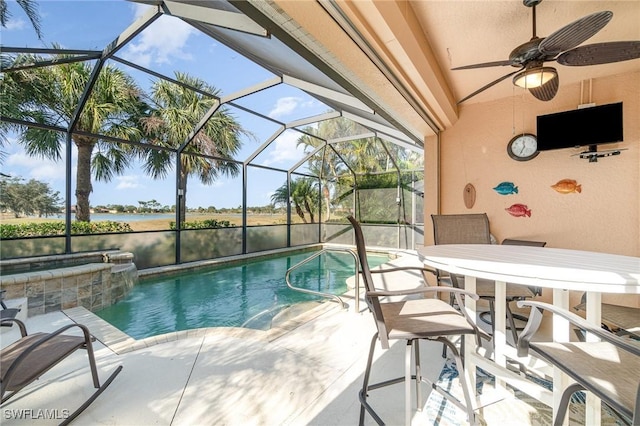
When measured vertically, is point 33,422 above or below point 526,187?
below

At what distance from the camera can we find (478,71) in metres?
2.76

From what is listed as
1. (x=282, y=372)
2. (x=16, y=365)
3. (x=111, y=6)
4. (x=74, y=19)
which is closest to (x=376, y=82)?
(x=282, y=372)

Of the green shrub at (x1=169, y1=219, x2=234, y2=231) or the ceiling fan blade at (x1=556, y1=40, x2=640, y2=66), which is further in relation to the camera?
the green shrub at (x1=169, y1=219, x2=234, y2=231)

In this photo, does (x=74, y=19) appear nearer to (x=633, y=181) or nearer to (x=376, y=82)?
(x=376, y=82)

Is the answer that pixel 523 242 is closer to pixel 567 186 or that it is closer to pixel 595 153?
pixel 567 186

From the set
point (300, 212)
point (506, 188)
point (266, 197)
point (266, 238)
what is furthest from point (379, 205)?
point (506, 188)

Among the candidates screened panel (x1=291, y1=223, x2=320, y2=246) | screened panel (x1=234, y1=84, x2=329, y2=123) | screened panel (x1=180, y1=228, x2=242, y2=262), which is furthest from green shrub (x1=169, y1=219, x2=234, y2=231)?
screened panel (x1=234, y1=84, x2=329, y2=123)

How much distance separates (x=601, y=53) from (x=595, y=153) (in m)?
1.39

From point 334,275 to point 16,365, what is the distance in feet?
19.4

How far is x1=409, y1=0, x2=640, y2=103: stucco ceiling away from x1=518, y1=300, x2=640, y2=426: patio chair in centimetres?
214

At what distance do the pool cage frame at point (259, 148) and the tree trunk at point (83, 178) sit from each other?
0.30 m

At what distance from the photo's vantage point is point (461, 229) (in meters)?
2.73

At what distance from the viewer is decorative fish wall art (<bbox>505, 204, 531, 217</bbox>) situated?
10.1 feet

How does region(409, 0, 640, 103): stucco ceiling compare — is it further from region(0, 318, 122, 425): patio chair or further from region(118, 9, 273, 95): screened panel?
region(0, 318, 122, 425): patio chair
